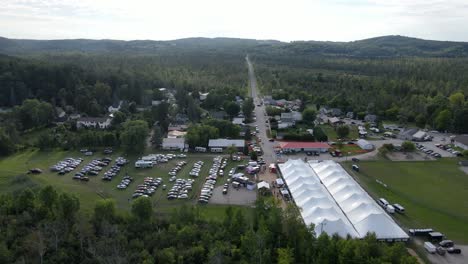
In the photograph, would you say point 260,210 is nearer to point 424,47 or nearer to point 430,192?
point 430,192

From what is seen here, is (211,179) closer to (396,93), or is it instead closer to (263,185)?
(263,185)

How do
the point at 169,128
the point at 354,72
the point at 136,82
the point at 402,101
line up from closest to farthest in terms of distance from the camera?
the point at 169,128 → the point at 402,101 → the point at 136,82 → the point at 354,72

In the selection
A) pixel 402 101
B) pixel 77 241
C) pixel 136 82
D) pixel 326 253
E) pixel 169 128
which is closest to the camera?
pixel 326 253

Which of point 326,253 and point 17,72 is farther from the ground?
point 17,72

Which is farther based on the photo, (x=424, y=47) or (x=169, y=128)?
(x=424, y=47)

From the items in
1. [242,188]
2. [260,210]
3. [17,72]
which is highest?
[17,72]

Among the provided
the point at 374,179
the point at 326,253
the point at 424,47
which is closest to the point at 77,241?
the point at 326,253

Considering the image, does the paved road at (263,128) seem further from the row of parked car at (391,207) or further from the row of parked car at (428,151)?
the row of parked car at (428,151)
